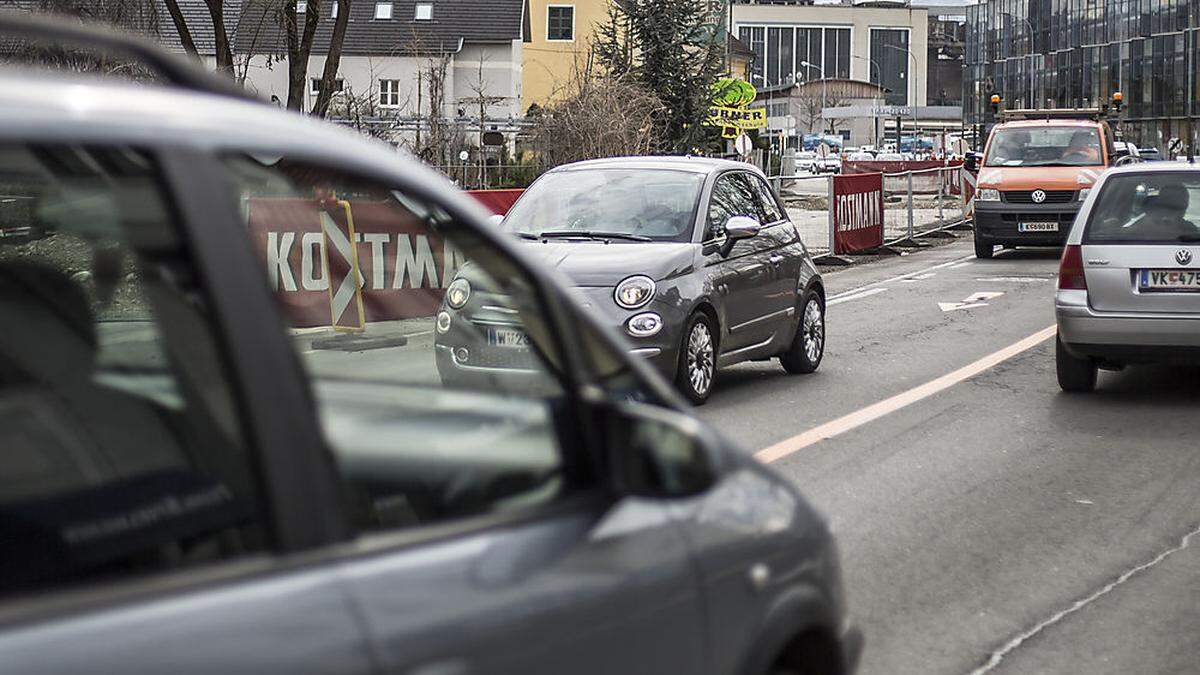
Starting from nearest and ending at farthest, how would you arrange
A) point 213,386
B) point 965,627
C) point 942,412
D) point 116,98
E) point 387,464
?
point 116,98, point 213,386, point 387,464, point 965,627, point 942,412

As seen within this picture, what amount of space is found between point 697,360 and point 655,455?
8156 mm

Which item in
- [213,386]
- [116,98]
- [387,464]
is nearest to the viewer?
[116,98]

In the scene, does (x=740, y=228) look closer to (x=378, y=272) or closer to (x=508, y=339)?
(x=378, y=272)

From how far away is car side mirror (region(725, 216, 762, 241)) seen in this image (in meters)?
11.3

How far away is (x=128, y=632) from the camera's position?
206cm

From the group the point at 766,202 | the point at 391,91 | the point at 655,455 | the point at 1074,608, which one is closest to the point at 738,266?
the point at 766,202

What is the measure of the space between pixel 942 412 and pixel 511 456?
8.47 metres

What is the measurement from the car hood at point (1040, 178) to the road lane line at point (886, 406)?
11.7 meters

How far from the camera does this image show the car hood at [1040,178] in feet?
87.4

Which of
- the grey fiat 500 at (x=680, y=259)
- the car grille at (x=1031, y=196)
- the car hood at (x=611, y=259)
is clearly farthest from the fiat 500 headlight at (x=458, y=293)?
the car grille at (x=1031, y=196)

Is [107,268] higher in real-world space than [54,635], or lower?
higher

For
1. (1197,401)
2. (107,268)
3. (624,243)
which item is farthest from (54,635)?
(1197,401)

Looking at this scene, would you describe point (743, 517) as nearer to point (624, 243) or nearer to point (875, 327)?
point (624, 243)

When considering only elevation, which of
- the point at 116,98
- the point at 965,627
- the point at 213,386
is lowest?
the point at 965,627
